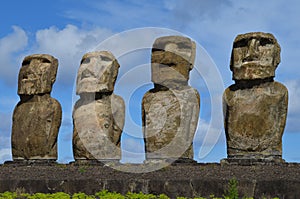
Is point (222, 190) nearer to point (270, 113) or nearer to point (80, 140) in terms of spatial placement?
point (270, 113)

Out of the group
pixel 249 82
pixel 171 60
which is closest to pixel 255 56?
pixel 249 82

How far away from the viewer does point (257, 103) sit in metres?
17.2

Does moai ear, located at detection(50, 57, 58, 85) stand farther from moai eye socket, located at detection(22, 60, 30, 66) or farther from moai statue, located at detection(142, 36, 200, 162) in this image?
moai statue, located at detection(142, 36, 200, 162)

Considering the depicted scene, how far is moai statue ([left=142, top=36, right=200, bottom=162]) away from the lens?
58.1 ft

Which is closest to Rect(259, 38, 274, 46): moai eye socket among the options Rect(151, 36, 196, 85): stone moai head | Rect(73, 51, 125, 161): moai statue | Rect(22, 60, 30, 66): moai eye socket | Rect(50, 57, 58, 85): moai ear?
Rect(151, 36, 196, 85): stone moai head

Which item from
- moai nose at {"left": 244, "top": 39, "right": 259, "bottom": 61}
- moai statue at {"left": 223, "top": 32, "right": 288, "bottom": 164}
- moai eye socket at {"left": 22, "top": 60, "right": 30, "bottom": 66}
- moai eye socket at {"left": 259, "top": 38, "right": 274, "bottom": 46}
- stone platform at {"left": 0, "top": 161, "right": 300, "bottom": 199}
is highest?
moai eye socket at {"left": 22, "top": 60, "right": 30, "bottom": 66}

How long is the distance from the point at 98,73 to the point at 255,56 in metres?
4.01

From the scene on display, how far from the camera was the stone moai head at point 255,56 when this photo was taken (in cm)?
1720

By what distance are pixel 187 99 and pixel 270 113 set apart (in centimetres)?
203

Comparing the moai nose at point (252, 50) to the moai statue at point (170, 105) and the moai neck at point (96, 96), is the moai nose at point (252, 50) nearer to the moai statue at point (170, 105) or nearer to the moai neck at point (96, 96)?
the moai statue at point (170, 105)

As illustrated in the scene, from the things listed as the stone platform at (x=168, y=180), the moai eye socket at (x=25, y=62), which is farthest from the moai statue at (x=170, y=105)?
the moai eye socket at (x=25, y=62)

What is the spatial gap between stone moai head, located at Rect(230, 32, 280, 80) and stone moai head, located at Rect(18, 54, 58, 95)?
16.4 ft

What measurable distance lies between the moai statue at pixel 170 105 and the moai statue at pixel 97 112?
114 centimetres

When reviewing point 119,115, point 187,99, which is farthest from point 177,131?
point 119,115
